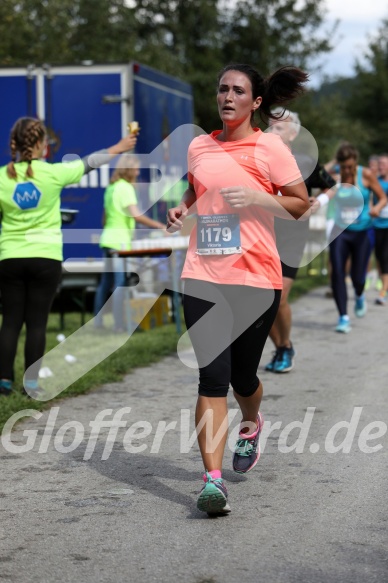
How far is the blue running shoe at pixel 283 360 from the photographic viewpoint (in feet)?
31.4

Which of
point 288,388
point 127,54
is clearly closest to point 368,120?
point 127,54

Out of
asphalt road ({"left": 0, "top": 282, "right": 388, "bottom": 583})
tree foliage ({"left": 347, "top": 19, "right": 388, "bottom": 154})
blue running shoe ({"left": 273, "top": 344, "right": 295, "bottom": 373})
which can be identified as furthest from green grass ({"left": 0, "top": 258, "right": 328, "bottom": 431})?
tree foliage ({"left": 347, "top": 19, "right": 388, "bottom": 154})

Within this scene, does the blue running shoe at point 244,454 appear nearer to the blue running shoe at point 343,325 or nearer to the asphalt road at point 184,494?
the asphalt road at point 184,494

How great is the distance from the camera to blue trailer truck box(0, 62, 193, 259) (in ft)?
45.4

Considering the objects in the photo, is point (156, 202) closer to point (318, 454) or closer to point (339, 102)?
point (318, 454)

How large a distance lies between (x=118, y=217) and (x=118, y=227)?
11cm

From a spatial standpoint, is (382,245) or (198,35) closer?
(382,245)

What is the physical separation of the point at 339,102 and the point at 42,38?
15.0 metres

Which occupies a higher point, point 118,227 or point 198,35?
point 198,35

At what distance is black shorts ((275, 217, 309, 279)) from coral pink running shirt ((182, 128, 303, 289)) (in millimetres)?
3822

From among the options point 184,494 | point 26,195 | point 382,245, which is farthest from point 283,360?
point 382,245

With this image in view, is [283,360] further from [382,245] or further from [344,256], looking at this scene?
[382,245]

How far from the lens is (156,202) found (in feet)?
48.5

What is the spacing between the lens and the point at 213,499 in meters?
5.04
